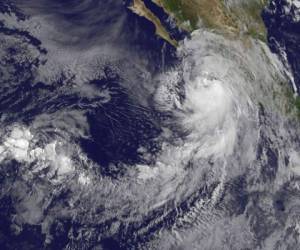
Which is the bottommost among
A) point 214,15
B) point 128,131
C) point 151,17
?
point 128,131

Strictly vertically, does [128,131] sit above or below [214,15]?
below

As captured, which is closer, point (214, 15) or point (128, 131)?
point (128, 131)

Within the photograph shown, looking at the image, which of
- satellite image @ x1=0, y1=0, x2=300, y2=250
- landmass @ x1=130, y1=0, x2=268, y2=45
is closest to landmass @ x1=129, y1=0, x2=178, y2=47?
landmass @ x1=130, y1=0, x2=268, y2=45

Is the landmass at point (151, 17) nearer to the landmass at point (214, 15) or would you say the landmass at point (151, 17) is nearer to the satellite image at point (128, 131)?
the landmass at point (214, 15)

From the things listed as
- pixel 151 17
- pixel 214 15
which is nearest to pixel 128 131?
pixel 151 17

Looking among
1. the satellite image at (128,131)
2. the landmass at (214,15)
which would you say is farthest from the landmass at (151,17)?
the satellite image at (128,131)

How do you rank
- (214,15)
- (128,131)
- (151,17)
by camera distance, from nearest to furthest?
(151,17)
(128,131)
(214,15)

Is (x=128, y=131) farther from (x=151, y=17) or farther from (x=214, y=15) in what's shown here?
(x=214, y=15)

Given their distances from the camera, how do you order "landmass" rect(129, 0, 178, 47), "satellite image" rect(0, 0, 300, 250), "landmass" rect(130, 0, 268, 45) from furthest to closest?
"landmass" rect(130, 0, 268, 45)
"landmass" rect(129, 0, 178, 47)
"satellite image" rect(0, 0, 300, 250)

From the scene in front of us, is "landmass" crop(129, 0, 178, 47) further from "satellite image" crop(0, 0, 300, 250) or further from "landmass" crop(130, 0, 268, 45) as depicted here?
"satellite image" crop(0, 0, 300, 250)
